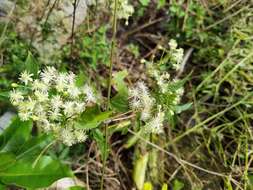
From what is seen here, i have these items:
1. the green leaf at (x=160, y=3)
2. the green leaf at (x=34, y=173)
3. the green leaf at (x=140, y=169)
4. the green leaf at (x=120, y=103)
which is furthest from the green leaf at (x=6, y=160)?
the green leaf at (x=160, y=3)

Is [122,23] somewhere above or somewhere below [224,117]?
above

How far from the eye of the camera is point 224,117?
232cm

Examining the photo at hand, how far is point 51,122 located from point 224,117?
126 centimetres

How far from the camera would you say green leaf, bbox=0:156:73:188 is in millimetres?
1249

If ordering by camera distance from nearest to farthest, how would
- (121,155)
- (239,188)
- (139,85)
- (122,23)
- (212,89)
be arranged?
1. (139,85)
2. (239,188)
3. (121,155)
4. (212,89)
5. (122,23)

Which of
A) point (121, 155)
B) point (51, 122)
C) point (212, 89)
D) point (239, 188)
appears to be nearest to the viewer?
point (51, 122)

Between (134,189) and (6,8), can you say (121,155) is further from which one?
(6,8)

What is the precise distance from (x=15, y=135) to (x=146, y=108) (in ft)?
1.26

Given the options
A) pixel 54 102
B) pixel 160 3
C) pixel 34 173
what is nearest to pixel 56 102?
pixel 54 102

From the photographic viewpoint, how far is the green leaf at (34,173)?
1249mm

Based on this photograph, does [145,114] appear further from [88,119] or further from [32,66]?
[32,66]

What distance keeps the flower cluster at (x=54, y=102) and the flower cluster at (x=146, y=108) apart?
0.12m

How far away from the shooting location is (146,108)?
1302 millimetres

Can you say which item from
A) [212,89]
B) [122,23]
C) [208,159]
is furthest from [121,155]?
[122,23]
